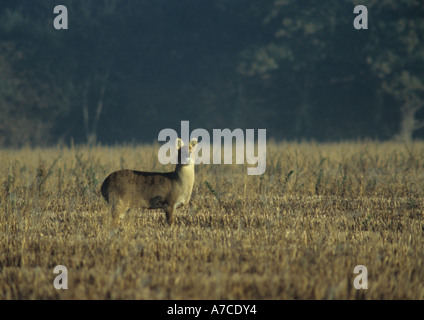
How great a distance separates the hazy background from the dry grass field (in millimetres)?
22379

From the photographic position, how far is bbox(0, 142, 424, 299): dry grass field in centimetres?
393

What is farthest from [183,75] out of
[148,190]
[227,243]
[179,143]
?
[227,243]

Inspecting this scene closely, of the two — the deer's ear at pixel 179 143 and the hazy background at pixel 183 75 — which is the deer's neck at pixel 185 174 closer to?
the deer's ear at pixel 179 143

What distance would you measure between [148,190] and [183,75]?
3105 centimetres

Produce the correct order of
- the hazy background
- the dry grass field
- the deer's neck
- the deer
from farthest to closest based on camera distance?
the hazy background, the deer's neck, the deer, the dry grass field

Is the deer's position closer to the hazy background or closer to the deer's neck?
the deer's neck

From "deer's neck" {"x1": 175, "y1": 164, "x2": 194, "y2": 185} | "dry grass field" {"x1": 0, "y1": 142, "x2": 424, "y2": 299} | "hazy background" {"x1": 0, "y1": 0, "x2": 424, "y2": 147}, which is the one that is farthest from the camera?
"hazy background" {"x1": 0, "y1": 0, "x2": 424, "y2": 147}

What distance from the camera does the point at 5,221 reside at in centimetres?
648

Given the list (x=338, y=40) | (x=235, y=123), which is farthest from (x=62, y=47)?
(x=338, y=40)

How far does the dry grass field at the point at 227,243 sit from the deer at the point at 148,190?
293 mm

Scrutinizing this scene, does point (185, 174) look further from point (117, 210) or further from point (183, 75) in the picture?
point (183, 75)

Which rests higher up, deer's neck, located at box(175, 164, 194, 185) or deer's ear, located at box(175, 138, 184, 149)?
deer's ear, located at box(175, 138, 184, 149)

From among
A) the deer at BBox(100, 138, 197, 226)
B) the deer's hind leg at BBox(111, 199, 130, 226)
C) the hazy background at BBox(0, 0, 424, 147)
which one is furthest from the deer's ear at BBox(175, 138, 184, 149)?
the hazy background at BBox(0, 0, 424, 147)

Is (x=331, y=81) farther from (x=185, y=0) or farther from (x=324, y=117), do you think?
(x=185, y=0)
